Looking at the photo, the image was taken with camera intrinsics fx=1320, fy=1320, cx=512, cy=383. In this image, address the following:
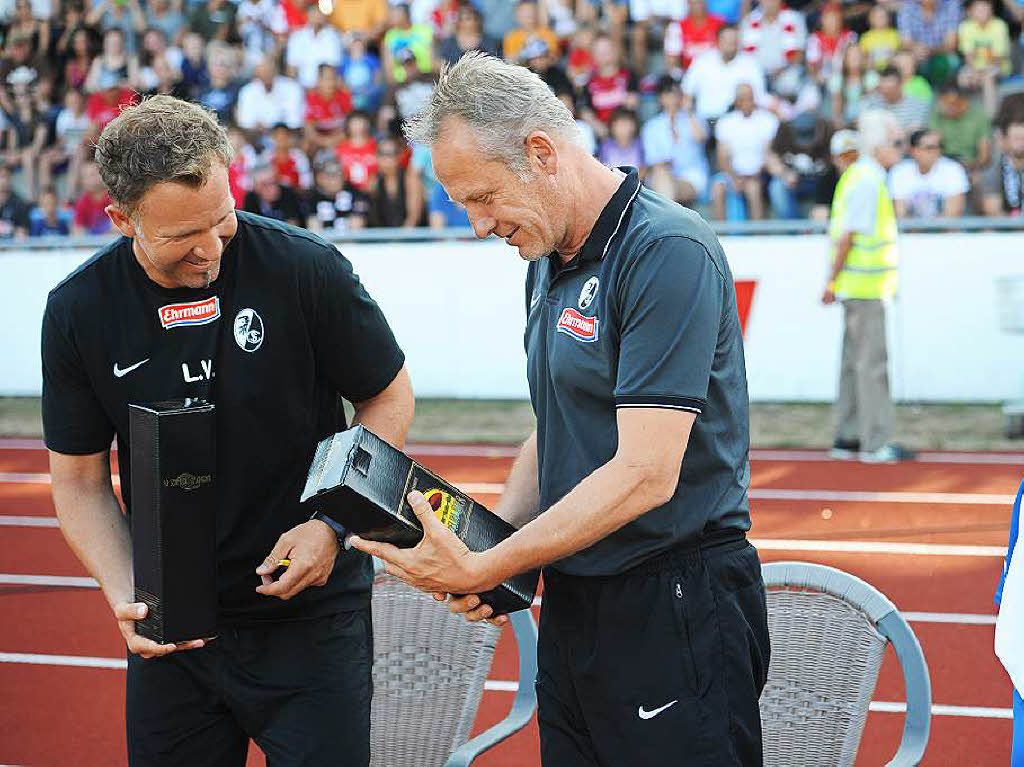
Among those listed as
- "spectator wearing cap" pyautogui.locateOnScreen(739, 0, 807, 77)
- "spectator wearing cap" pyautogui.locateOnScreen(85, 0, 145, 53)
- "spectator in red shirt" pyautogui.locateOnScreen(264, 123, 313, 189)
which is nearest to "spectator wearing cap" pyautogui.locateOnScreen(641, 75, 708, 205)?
"spectator wearing cap" pyautogui.locateOnScreen(739, 0, 807, 77)

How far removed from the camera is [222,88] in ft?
47.1

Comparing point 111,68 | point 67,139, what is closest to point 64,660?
point 67,139

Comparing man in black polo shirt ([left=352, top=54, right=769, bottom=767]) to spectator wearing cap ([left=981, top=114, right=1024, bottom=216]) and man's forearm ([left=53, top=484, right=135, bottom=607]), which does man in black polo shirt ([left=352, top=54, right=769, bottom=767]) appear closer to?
man's forearm ([left=53, top=484, right=135, bottom=607])

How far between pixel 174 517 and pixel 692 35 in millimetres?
11229

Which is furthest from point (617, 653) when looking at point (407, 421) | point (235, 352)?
point (235, 352)

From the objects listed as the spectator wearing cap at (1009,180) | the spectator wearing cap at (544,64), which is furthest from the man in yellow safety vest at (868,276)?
the spectator wearing cap at (544,64)

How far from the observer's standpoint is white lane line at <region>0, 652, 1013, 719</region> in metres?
4.94

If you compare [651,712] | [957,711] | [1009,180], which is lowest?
[957,711]

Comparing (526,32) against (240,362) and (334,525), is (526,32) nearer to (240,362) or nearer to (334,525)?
(240,362)

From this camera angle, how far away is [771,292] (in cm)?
1097

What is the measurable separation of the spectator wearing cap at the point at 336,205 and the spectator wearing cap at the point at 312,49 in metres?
1.72

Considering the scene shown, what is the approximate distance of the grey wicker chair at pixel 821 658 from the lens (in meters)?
3.10

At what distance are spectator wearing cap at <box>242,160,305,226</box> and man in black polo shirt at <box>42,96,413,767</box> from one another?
10.1m

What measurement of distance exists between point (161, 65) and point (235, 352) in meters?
12.9
